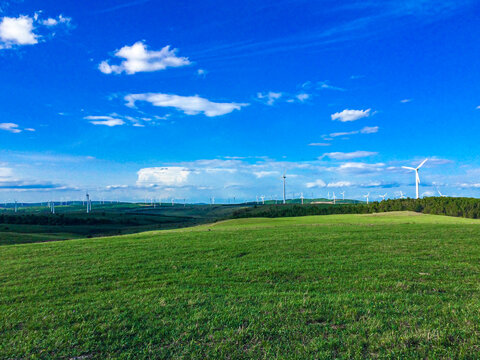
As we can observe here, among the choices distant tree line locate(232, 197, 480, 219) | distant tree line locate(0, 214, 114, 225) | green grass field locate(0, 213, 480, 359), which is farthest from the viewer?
distant tree line locate(0, 214, 114, 225)

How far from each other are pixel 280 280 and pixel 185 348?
6.57 m

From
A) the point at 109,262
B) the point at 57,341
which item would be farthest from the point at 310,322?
the point at 109,262

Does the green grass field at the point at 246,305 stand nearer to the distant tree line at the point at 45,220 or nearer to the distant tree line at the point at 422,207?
the distant tree line at the point at 422,207

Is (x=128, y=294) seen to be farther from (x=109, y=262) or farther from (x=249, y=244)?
(x=249, y=244)

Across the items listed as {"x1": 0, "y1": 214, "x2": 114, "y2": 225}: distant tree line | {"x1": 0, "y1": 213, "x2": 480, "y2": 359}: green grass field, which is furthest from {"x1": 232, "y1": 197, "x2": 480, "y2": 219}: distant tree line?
{"x1": 0, "y1": 214, "x2": 114, "y2": 225}: distant tree line

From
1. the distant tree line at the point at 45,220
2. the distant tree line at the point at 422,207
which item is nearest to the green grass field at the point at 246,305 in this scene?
the distant tree line at the point at 422,207

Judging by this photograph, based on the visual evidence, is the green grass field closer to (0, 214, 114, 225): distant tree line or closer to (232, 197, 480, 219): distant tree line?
(232, 197, 480, 219): distant tree line

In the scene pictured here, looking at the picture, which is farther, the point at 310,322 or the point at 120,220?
the point at 120,220

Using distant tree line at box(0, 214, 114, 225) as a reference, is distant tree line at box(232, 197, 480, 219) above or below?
above

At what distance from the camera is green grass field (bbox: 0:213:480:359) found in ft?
22.6

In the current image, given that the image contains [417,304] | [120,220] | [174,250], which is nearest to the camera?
[417,304]

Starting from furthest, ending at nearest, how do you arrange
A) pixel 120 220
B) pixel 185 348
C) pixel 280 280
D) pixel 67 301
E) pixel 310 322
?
pixel 120 220 < pixel 280 280 < pixel 67 301 < pixel 310 322 < pixel 185 348

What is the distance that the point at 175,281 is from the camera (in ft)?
42.3

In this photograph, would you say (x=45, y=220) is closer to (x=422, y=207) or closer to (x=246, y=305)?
(x=422, y=207)
